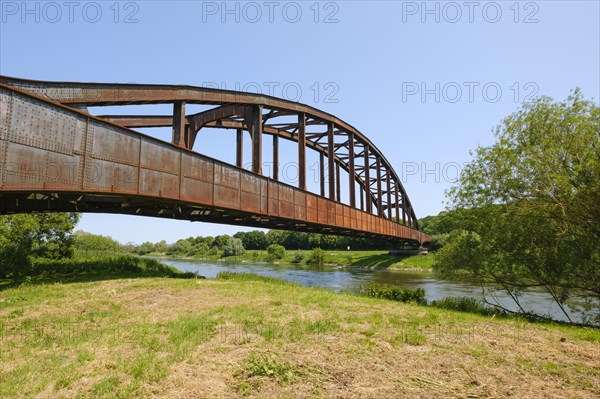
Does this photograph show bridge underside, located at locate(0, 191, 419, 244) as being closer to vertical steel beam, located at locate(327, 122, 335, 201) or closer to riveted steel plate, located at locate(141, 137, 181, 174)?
riveted steel plate, located at locate(141, 137, 181, 174)

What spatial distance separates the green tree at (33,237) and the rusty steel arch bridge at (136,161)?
11179 mm

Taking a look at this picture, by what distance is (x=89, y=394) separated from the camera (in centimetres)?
468

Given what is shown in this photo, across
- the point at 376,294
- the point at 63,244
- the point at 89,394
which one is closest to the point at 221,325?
the point at 89,394

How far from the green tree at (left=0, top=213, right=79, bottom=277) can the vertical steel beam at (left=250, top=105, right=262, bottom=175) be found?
15465 mm

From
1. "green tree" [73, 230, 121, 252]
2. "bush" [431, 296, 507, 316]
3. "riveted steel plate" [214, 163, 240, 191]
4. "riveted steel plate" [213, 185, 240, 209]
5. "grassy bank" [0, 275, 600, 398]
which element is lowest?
"bush" [431, 296, 507, 316]

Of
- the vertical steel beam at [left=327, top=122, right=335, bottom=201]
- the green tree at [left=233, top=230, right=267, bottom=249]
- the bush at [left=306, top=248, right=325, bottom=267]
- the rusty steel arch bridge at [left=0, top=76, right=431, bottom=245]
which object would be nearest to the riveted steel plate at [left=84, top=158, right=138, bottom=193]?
the rusty steel arch bridge at [left=0, top=76, right=431, bottom=245]

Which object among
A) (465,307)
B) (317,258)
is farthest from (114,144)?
(317,258)

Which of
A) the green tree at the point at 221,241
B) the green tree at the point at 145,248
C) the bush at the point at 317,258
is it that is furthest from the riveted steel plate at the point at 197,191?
the green tree at the point at 145,248

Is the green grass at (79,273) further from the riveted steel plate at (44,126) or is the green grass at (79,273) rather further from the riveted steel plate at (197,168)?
the riveted steel plate at (44,126)

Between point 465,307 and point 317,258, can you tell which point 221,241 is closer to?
point 317,258

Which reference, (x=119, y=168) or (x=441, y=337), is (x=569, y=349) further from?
(x=119, y=168)

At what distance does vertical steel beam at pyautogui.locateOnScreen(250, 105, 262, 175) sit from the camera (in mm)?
20781

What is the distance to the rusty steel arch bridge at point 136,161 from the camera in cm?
1082

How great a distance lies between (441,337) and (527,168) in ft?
34.7
